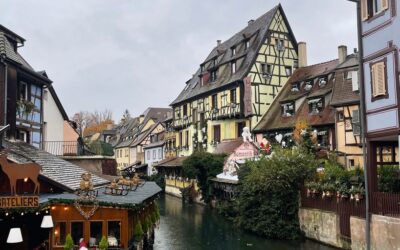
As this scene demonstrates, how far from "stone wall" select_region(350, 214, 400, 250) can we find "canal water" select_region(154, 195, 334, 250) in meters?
2.52

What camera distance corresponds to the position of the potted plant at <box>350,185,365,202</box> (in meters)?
17.3

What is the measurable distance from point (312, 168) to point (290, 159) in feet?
3.88

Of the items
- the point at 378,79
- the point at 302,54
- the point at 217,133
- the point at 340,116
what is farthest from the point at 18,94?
the point at 302,54

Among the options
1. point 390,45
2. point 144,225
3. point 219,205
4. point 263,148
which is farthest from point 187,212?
point 390,45

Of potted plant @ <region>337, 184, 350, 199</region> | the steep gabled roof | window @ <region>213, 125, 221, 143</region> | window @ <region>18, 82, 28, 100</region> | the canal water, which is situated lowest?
the canal water

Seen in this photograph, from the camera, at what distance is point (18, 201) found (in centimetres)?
1340

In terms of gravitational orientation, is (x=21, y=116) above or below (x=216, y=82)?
below

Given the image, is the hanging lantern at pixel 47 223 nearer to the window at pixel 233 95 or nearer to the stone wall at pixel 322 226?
the stone wall at pixel 322 226

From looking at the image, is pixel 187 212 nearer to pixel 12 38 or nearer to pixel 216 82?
pixel 216 82

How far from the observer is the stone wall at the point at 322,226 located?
1914 cm

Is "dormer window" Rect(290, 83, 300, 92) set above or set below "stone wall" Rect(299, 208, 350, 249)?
above

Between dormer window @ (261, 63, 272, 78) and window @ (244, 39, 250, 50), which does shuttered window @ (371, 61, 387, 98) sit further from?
window @ (244, 39, 250, 50)

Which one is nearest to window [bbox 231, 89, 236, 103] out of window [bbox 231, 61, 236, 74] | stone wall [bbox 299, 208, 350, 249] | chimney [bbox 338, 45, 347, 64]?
window [bbox 231, 61, 236, 74]

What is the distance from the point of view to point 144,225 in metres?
18.5
